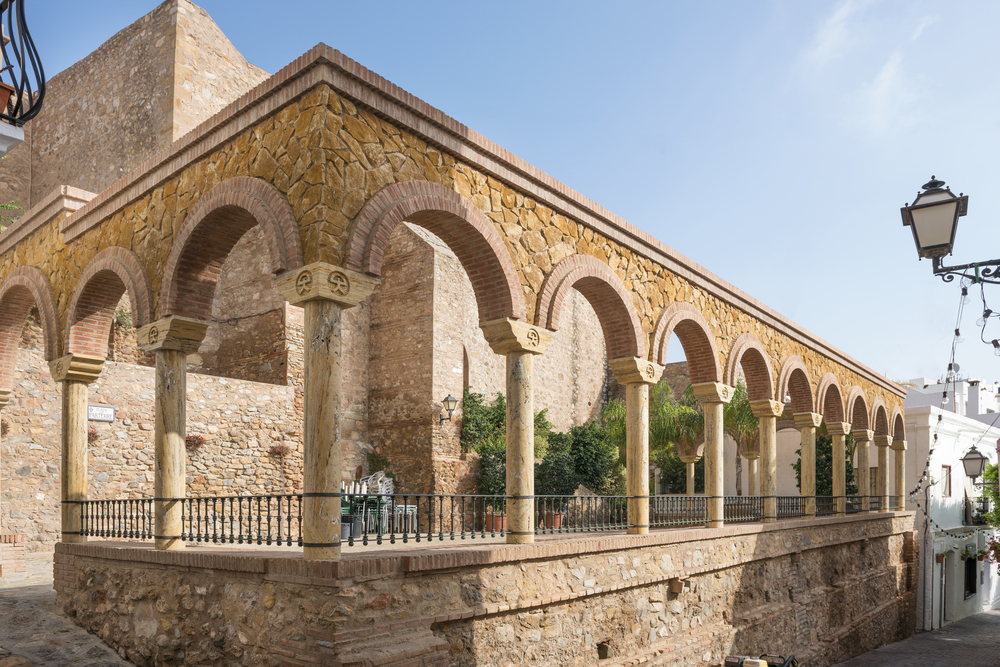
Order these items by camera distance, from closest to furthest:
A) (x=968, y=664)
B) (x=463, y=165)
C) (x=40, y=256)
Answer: (x=463, y=165), (x=40, y=256), (x=968, y=664)

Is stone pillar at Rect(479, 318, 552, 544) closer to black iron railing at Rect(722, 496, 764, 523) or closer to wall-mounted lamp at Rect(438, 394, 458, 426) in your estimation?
black iron railing at Rect(722, 496, 764, 523)

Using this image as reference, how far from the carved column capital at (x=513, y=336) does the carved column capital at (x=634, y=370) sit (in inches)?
78.2

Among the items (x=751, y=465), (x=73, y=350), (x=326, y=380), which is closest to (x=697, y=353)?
(x=326, y=380)

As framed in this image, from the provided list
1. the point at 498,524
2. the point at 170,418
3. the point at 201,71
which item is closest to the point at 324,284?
the point at 170,418

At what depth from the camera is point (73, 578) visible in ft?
29.3

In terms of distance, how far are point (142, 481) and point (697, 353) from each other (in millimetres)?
9052

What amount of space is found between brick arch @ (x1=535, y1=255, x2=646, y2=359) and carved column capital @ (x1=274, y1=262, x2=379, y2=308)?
2670 mm

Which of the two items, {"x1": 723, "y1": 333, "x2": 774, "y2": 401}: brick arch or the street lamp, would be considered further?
{"x1": 723, "y1": 333, "x2": 774, "y2": 401}: brick arch

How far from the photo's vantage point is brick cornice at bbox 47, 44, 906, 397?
21.8ft

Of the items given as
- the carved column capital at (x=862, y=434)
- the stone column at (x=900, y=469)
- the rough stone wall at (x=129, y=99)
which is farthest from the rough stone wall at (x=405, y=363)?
the stone column at (x=900, y=469)

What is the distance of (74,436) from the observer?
376 inches

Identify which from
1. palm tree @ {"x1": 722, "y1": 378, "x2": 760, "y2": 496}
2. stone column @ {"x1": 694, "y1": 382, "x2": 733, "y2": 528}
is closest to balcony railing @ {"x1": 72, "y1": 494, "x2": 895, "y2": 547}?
stone column @ {"x1": 694, "y1": 382, "x2": 733, "y2": 528}

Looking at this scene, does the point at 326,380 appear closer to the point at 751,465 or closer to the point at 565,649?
the point at 565,649

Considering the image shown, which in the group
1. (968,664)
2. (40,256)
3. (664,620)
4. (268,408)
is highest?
(40,256)
